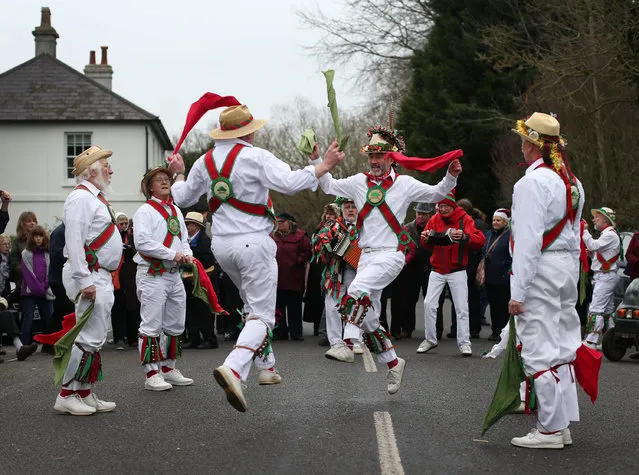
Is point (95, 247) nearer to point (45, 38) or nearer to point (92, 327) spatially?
point (92, 327)

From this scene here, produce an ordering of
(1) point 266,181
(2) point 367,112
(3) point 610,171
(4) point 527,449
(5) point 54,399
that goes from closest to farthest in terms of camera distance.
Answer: (4) point 527,449 → (1) point 266,181 → (5) point 54,399 → (3) point 610,171 → (2) point 367,112

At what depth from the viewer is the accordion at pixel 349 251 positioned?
43.4ft

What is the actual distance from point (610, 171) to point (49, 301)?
68.7ft

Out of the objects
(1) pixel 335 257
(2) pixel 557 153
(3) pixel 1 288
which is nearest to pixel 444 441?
(2) pixel 557 153

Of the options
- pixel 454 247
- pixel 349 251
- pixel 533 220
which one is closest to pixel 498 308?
pixel 454 247

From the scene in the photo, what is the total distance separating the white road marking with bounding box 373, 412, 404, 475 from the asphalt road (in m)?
0.02

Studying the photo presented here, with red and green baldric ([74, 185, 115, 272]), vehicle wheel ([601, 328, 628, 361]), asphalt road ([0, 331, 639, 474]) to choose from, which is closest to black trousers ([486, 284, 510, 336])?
vehicle wheel ([601, 328, 628, 361])

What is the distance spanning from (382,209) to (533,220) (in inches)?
105

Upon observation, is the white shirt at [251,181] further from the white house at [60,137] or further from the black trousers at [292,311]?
the white house at [60,137]

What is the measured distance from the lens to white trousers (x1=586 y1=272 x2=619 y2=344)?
14797 mm

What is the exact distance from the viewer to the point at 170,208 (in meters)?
10.1

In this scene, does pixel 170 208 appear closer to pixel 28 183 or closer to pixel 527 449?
pixel 527 449

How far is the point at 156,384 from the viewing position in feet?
32.0

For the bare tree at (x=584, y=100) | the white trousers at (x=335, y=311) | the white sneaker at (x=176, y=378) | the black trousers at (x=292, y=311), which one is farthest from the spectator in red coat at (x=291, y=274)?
the bare tree at (x=584, y=100)
